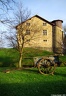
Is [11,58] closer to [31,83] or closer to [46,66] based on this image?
[46,66]

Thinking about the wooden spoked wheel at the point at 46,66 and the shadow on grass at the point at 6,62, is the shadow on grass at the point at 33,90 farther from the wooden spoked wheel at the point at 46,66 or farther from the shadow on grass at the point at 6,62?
the shadow on grass at the point at 6,62

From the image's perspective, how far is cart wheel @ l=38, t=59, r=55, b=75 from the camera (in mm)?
23562

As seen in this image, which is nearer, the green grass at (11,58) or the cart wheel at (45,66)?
the cart wheel at (45,66)

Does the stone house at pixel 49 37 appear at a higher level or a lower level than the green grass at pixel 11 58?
higher

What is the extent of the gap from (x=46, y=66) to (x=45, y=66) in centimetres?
10

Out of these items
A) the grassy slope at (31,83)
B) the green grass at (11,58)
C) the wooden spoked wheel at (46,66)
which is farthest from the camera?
the green grass at (11,58)

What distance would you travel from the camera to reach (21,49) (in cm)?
3812

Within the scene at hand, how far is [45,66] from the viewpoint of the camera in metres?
23.7

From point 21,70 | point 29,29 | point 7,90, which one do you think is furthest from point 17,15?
point 7,90

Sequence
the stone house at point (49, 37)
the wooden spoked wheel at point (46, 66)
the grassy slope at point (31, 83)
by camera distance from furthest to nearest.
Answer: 1. the stone house at point (49, 37)
2. the wooden spoked wheel at point (46, 66)
3. the grassy slope at point (31, 83)

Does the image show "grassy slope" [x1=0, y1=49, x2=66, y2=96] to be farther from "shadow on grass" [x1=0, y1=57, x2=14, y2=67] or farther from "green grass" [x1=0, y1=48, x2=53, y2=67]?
"shadow on grass" [x1=0, y1=57, x2=14, y2=67]


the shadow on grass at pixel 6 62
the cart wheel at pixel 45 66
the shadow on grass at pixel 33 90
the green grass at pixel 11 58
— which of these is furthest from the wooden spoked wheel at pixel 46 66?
the shadow on grass at pixel 6 62

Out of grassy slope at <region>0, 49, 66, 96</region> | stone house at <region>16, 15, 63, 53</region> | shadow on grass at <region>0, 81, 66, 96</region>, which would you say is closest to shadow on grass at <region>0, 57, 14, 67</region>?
grassy slope at <region>0, 49, 66, 96</region>

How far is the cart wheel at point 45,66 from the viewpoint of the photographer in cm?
2356
